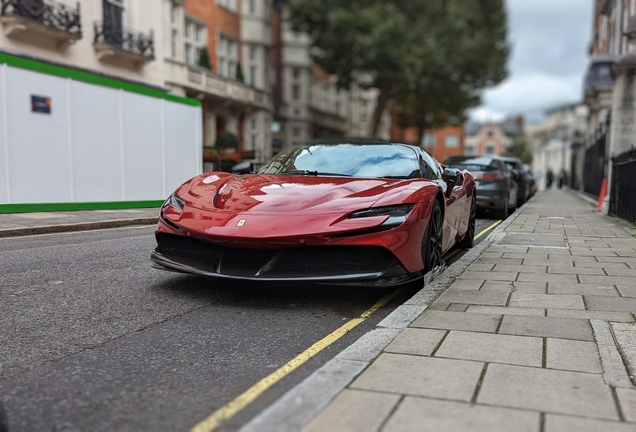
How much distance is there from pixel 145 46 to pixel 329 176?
17.5 m

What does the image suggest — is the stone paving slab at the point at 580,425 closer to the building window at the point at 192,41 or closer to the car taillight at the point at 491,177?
the car taillight at the point at 491,177

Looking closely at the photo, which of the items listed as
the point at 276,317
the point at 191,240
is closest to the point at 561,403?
the point at 276,317

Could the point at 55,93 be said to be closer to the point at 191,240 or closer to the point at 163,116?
the point at 163,116

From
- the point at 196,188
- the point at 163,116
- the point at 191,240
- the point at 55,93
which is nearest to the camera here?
the point at 191,240

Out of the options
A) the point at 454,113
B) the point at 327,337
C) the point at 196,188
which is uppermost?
the point at 454,113

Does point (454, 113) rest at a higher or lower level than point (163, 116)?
higher

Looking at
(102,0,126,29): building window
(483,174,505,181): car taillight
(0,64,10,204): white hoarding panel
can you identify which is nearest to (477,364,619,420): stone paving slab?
(483,174,505,181): car taillight

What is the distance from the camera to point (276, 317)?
3969 mm

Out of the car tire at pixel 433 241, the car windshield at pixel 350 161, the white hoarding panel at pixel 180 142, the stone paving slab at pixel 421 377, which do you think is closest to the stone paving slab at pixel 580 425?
the stone paving slab at pixel 421 377

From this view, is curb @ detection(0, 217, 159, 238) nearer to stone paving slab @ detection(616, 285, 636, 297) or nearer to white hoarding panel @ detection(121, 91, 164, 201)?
white hoarding panel @ detection(121, 91, 164, 201)

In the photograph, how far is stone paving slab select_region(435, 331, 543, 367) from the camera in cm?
300

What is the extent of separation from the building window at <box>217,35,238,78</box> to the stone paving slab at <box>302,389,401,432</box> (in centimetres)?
2767

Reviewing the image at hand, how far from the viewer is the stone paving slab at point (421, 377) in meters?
2.53

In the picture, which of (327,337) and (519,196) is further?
(519,196)
